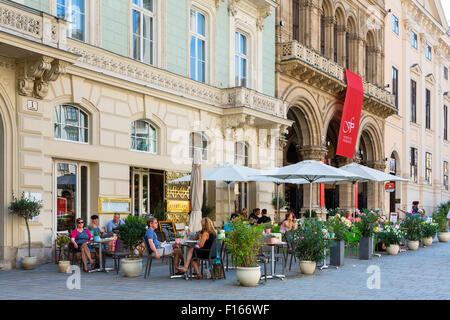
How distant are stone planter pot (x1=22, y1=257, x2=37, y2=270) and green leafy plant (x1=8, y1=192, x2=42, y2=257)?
281 millimetres

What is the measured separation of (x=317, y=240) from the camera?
1232 cm

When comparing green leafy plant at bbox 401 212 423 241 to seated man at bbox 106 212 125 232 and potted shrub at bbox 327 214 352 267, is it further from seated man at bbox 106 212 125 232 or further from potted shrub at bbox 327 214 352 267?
seated man at bbox 106 212 125 232

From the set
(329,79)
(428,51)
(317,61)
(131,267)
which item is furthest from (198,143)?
(428,51)

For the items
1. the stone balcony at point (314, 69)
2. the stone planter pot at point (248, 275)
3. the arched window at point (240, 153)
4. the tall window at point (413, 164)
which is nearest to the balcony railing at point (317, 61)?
the stone balcony at point (314, 69)

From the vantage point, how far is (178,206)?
756 inches

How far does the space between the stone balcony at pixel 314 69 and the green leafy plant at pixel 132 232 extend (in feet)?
48.0

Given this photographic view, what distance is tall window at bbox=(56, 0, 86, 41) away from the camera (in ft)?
49.1

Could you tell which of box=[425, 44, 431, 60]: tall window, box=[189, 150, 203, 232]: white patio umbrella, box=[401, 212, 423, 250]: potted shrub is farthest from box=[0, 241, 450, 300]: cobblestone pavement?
box=[425, 44, 431, 60]: tall window

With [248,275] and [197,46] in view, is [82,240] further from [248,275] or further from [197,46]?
[197,46]

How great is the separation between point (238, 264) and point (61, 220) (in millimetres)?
6447

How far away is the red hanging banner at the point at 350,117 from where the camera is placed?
29734 millimetres

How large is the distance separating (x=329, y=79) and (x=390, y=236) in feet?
40.9

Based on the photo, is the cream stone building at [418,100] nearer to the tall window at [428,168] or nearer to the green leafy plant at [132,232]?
the tall window at [428,168]
